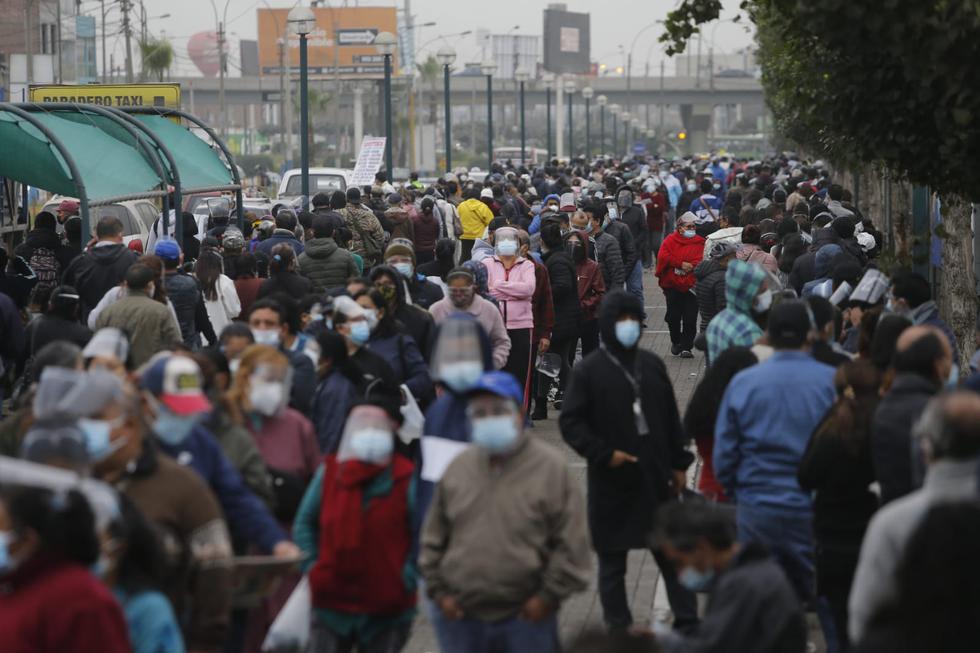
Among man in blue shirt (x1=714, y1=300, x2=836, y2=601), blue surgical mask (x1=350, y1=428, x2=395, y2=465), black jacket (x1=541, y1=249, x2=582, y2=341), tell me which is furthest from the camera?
black jacket (x1=541, y1=249, x2=582, y2=341)

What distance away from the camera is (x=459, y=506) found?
5.98 m

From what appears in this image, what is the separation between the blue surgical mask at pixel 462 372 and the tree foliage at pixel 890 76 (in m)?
3.19

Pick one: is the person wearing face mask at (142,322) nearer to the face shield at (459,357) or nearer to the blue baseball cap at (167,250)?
the blue baseball cap at (167,250)

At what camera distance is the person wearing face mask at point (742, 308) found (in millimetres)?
9297

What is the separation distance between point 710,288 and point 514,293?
175cm

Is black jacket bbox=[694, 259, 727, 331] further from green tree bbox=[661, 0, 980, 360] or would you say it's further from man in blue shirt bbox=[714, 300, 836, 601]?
man in blue shirt bbox=[714, 300, 836, 601]

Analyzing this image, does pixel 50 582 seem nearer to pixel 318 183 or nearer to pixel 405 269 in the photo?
pixel 405 269

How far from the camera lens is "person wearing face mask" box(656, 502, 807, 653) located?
5293 mm

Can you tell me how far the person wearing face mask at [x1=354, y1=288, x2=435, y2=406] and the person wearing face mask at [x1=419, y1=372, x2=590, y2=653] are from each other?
10.7ft

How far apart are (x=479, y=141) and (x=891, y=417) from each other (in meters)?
176

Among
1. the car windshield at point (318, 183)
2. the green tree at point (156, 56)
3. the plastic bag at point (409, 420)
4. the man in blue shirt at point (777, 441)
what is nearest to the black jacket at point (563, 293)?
the plastic bag at point (409, 420)

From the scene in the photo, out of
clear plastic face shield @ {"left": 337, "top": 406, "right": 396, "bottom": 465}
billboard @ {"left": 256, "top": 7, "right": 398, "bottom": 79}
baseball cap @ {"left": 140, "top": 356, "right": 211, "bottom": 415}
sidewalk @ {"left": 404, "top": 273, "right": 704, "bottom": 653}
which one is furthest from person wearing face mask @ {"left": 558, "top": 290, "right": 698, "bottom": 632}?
billboard @ {"left": 256, "top": 7, "right": 398, "bottom": 79}

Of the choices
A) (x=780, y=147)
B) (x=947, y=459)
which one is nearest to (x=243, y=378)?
(x=947, y=459)

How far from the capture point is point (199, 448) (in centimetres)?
599
